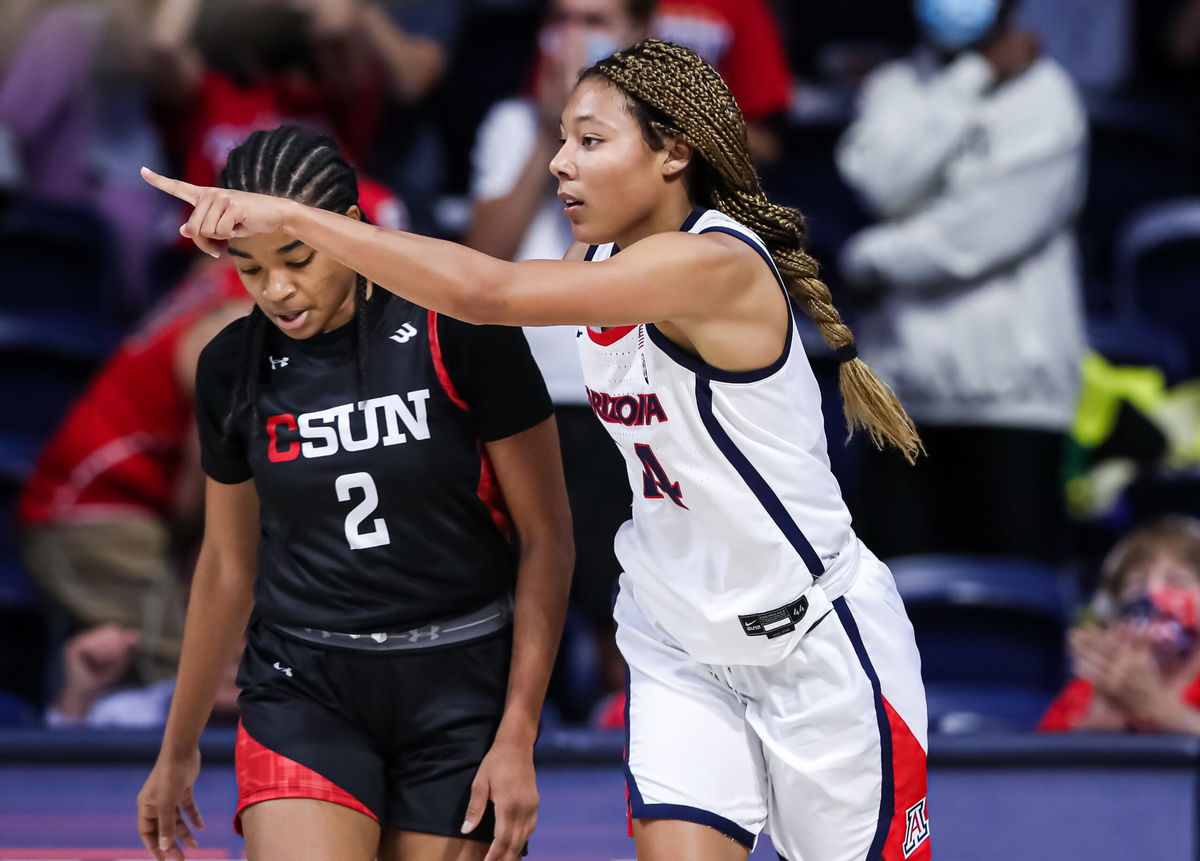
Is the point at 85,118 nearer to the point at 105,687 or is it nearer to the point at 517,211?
the point at 517,211

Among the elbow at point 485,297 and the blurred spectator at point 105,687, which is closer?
the elbow at point 485,297

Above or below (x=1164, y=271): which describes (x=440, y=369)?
below

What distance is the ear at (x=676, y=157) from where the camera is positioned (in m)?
2.47

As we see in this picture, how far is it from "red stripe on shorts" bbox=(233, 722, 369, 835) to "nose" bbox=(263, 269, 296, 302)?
0.69 metres

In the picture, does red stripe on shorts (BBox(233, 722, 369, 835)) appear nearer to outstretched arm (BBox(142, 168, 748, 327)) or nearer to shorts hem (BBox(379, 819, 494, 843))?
shorts hem (BBox(379, 819, 494, 843))

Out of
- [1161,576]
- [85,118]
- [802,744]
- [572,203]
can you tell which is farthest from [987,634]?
[85,118]

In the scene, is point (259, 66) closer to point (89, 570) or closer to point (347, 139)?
point (347, 139)

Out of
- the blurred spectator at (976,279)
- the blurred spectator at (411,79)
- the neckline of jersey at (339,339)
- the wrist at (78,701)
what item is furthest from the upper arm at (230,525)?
the blurred spectator at (411,79)

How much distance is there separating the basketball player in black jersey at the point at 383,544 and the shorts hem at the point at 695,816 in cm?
19

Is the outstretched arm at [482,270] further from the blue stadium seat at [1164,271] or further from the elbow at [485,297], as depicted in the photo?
the blue stadium seat at [1164,271]

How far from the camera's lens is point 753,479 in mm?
2445

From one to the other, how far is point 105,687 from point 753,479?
2239mm

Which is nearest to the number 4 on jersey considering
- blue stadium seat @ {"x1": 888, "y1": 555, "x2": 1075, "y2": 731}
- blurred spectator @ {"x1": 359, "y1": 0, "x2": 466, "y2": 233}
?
blue stadium seat @ {"x1": 888, "y1": 555, "x2": 1075, "y2": 731}

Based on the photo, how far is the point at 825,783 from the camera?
251cm
